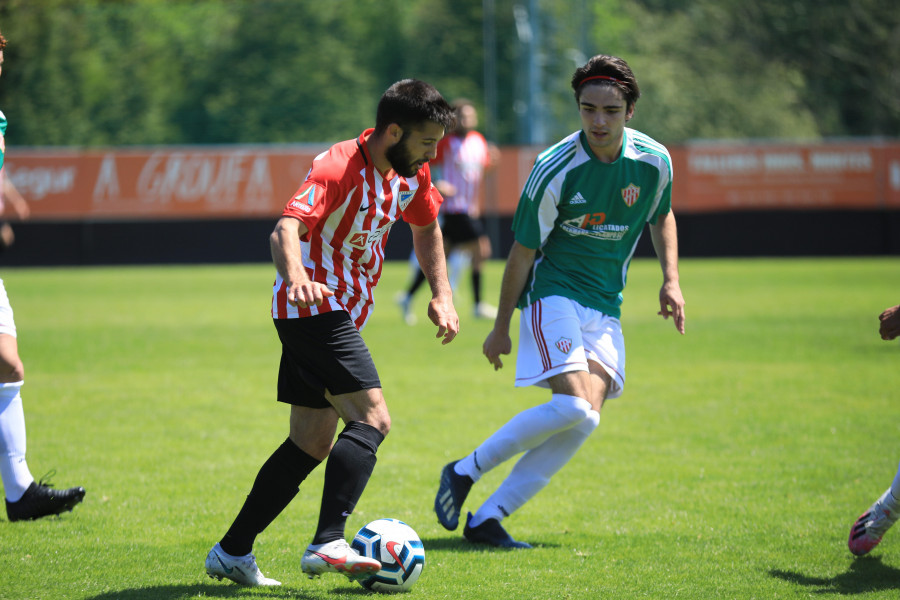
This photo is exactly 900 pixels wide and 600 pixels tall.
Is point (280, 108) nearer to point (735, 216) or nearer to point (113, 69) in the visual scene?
point (113, 69)

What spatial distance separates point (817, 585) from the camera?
384 centimetres

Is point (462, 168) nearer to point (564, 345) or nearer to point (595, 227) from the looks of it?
point (595, 227)

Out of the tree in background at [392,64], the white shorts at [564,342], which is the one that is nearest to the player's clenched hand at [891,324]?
the white shorts at [564,342]

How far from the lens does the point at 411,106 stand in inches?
141

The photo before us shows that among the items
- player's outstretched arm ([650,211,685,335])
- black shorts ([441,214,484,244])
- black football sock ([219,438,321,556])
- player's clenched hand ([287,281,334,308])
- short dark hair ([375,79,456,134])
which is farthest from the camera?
black shorts ([441,214,484,244])

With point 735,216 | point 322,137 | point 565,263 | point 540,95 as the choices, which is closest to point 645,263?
point 735,216

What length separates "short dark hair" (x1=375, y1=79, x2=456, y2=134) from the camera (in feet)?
11.7

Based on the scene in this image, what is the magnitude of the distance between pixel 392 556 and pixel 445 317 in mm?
863

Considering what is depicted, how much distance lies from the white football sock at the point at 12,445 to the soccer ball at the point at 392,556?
170 cm

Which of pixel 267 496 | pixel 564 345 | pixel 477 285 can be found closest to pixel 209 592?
pixel 267 496

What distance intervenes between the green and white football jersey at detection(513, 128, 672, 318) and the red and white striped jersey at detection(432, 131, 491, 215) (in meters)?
8.26

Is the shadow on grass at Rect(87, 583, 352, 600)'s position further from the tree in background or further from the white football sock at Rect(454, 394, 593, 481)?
the tree in background

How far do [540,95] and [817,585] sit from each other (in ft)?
71.7

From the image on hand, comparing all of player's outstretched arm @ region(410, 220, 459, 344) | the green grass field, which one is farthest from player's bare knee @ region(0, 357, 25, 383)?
player's outstretched arm @ region(410, 220, 459, 344)
